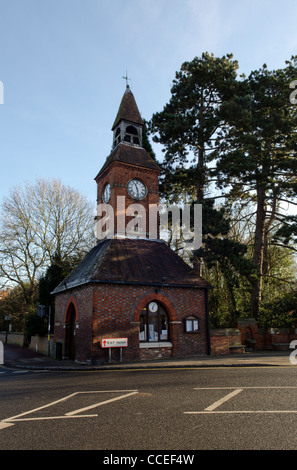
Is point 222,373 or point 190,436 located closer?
point 190,436

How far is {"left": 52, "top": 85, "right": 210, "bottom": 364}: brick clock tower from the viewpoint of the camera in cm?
1563

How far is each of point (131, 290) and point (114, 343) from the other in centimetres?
259

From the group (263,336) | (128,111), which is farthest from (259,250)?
(128,111)

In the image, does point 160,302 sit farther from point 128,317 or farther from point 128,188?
point 128,188

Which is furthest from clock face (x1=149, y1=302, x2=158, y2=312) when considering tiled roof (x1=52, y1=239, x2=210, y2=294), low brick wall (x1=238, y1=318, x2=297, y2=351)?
low brick wall (x1=238, y1=318, x2=297, y2=351)

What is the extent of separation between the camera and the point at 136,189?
21547 millimetres

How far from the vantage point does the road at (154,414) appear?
4.54m

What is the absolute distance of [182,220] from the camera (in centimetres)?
2136

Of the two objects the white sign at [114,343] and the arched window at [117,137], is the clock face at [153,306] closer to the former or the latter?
the white sign at [114,343]

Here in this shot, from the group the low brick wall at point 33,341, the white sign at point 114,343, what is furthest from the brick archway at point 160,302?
the low brick wall at point 33,341

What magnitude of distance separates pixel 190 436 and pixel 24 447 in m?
2.20

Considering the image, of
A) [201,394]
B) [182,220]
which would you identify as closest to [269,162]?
[182,220]

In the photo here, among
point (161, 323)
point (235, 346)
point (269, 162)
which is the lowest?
point (235, 346)
